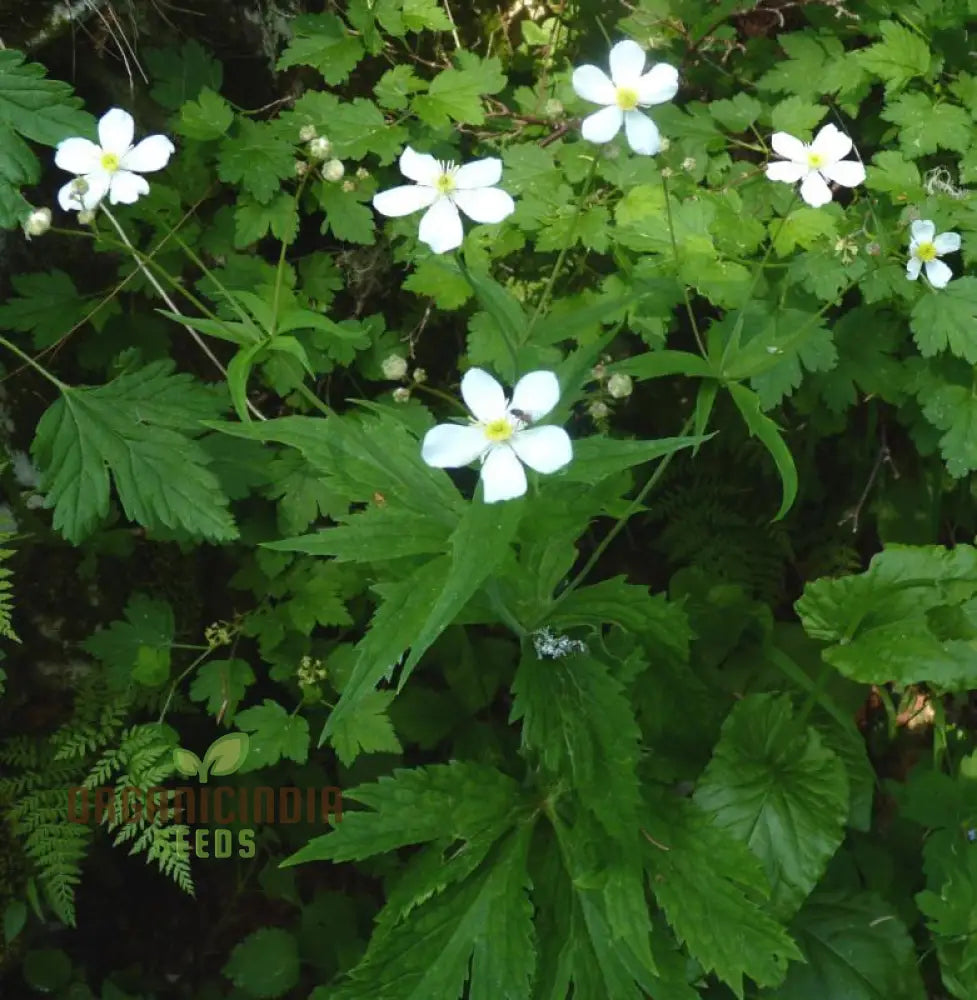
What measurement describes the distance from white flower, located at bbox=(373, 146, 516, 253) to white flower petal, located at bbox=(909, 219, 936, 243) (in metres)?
1.03

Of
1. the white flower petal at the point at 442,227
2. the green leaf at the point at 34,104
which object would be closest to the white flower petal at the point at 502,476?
the white flower petal at the point at 442,227

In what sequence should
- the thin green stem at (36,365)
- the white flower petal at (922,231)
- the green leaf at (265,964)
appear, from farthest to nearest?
the green leaf at (265,964) → the white flower petal at (922,231) → the thin green stem at (36,365)

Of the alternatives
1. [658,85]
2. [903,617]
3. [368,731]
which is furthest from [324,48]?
[903,617]

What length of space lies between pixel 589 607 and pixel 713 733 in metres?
0.64

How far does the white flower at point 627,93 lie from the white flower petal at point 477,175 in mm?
169

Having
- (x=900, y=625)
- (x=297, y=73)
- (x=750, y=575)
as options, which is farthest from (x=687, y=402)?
(x=297, y=73)

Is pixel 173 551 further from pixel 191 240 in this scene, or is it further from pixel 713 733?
pixel 713 733

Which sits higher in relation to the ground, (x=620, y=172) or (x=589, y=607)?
(x=620, y=172)

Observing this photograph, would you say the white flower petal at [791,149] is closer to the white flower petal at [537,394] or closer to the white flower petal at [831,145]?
the white flower petal at [831,145]

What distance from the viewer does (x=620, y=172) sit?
227 centimetres

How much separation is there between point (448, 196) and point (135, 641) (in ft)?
4.34

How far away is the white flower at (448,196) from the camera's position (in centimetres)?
160

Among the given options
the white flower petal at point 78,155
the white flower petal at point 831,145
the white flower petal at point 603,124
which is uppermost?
the white flower petal at point 78,155

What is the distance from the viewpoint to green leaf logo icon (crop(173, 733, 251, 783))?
2186 millimetres
